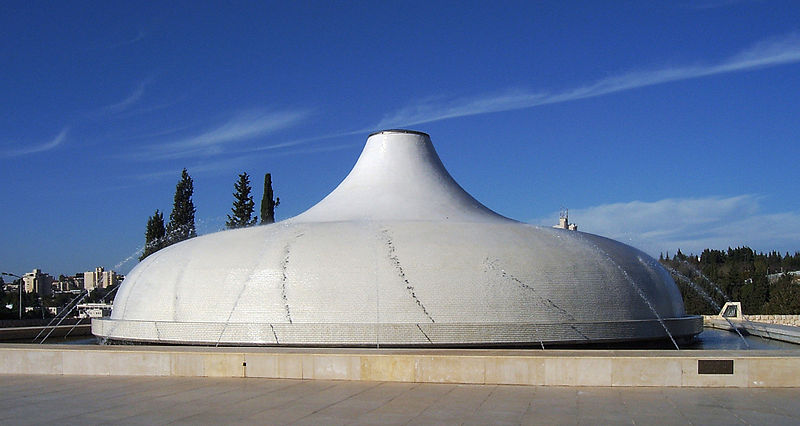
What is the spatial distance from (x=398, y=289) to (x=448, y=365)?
6622 mm

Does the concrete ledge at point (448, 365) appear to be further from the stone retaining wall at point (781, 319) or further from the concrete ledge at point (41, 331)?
the stone retaining wall at point (781, 319)

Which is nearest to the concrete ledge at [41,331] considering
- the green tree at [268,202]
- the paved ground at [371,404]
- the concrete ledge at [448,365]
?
the concrete ledge at [448,365]

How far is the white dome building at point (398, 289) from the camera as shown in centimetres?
1733

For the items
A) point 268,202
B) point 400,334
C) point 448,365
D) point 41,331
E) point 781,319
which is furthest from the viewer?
point 268,202

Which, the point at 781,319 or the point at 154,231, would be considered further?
the point at 154,231

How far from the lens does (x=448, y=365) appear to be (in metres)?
11.1

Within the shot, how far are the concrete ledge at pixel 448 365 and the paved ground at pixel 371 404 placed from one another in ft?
0.70

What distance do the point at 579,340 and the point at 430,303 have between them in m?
3.40

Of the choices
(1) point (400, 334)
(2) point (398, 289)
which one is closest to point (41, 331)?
(2) point (398, 289)

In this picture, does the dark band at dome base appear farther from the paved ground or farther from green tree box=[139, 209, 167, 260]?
green tree box=[139, 209, 167, 260]

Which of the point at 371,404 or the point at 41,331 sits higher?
the point at 371,404

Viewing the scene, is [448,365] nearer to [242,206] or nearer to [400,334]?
[400,334]

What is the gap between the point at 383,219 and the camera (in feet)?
70.9

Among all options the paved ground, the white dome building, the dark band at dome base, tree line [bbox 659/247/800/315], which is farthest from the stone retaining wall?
the paved ground
